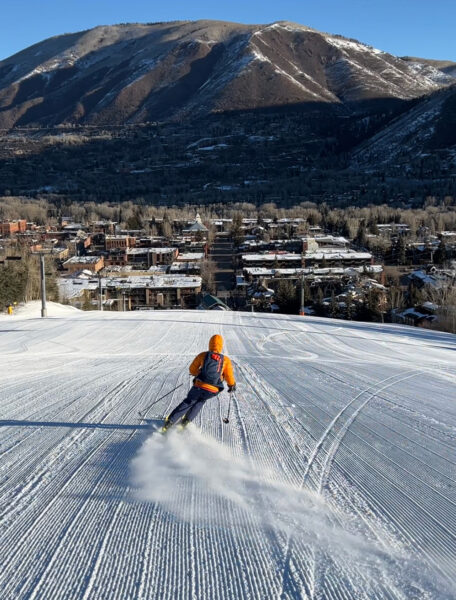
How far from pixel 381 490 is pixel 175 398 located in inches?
113

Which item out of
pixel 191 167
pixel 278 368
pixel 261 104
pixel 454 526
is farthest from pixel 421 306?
pixel 261 104

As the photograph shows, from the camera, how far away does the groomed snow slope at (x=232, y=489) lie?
269 cm

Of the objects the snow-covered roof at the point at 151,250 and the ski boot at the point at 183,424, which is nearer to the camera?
the ski boot at the point at 183,424

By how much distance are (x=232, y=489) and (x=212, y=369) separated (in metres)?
1.22

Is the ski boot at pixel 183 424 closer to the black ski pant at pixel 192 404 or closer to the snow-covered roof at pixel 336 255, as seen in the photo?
the black ski pant at pixel 192 404

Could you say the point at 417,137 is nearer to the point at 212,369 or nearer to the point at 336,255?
the point at 336,255

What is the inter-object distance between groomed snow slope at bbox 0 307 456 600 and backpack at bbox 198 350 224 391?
0.54 meters

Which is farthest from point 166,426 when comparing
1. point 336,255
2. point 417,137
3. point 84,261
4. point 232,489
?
point 417,137

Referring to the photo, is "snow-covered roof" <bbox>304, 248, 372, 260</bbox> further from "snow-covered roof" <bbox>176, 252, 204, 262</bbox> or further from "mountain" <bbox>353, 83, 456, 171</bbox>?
"mountain" <bbox>353, 83, 456, 171</bbox>

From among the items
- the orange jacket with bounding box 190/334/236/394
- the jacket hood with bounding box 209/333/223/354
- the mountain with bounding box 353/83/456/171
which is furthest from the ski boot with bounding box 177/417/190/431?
the mountain with bounding box 353/83/456/171

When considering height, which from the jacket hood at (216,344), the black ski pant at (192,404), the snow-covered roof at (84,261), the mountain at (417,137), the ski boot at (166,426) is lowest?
the snow-covered roof at (84,261)

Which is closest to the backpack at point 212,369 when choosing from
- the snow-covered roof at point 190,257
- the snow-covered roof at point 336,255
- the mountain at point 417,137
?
the snow-covered roof at point 336,255

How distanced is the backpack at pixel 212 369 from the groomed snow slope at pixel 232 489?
Result: 0.54 metres

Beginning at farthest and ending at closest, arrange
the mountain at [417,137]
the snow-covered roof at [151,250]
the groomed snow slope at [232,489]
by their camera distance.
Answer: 1. the mountain at [417,137]
2. the snow-covered roof at [151,250]
3. the groomed snow slope at [232,489]
